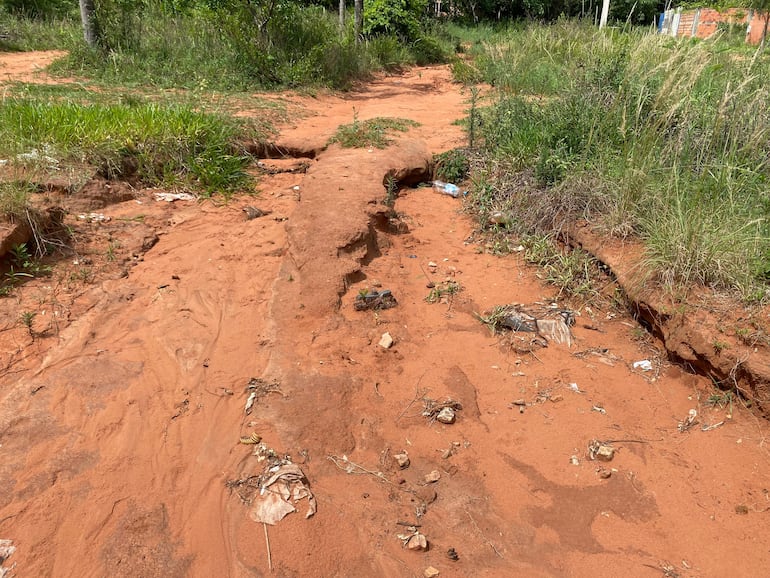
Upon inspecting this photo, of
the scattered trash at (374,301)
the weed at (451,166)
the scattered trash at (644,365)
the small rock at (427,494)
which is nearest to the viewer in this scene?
the small rock at (427,494)

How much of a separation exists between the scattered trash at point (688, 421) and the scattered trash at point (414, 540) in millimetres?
1341

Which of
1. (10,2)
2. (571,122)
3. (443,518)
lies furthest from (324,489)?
(10,2)

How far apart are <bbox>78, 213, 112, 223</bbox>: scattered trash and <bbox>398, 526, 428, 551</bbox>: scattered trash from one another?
3.23m

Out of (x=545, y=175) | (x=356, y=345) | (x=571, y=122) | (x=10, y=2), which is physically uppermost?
(x=10, y=2)

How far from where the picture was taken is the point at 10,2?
34.4 ft

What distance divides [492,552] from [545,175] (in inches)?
119

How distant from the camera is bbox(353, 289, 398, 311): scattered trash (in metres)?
3.18

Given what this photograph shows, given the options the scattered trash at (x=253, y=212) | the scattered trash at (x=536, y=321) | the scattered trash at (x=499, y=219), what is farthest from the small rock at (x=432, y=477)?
the scattered trash at (x=253, y=212)

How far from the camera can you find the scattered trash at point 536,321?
3066 millimetres

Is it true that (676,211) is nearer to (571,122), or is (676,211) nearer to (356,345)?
(571,122)

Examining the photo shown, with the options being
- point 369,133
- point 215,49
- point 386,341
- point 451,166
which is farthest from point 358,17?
point 386,341

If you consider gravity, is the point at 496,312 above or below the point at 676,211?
below

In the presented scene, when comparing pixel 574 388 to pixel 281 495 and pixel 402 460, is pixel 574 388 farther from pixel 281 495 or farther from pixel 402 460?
pixel 281 495

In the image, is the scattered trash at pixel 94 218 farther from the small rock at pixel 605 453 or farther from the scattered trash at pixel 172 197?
the small rock at pixel 605 453
